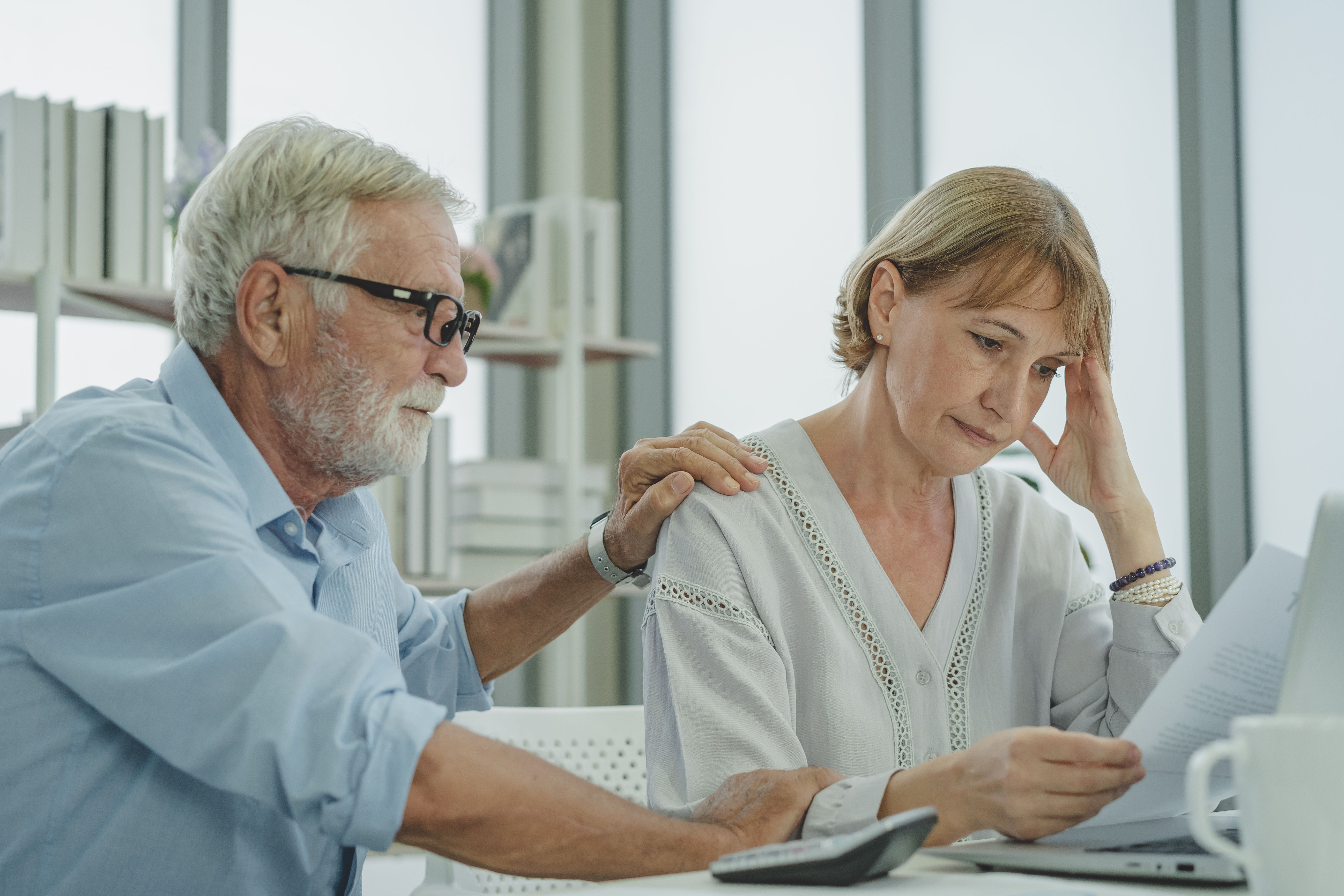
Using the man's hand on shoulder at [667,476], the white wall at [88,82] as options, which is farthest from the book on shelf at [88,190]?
the man's hand on shoulder at [667,476]

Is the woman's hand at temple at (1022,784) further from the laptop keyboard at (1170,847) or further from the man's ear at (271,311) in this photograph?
the man's ear at (271,311)

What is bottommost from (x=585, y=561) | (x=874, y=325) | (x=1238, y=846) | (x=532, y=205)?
(x=1238, y=846)

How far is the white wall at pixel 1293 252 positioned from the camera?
2.38m

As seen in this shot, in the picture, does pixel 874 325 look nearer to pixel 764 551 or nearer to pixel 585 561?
pixel 764 551

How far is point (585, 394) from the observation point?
3820 mm

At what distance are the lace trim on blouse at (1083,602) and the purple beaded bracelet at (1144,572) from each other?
0.10m

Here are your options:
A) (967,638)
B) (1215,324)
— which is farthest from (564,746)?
(1215,324)

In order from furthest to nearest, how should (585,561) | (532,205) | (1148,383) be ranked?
(532,205), (1148,383), (585,561)

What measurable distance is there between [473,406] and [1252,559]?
3.12 metres

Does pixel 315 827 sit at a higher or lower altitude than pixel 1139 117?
lower

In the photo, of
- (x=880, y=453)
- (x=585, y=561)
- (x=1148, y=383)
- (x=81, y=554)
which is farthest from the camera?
(x=1148, y=383)

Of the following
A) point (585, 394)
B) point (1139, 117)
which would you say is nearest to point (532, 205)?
point (585, 394)

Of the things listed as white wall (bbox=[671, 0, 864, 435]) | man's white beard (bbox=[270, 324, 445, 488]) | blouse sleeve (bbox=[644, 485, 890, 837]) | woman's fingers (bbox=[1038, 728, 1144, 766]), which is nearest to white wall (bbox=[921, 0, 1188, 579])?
white wall (bbox=[671, 0, 864, 435])

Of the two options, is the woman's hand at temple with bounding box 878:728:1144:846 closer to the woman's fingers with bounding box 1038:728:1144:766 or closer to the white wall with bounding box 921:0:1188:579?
the woman's fingers with bounding box 1038:728:1144:766
